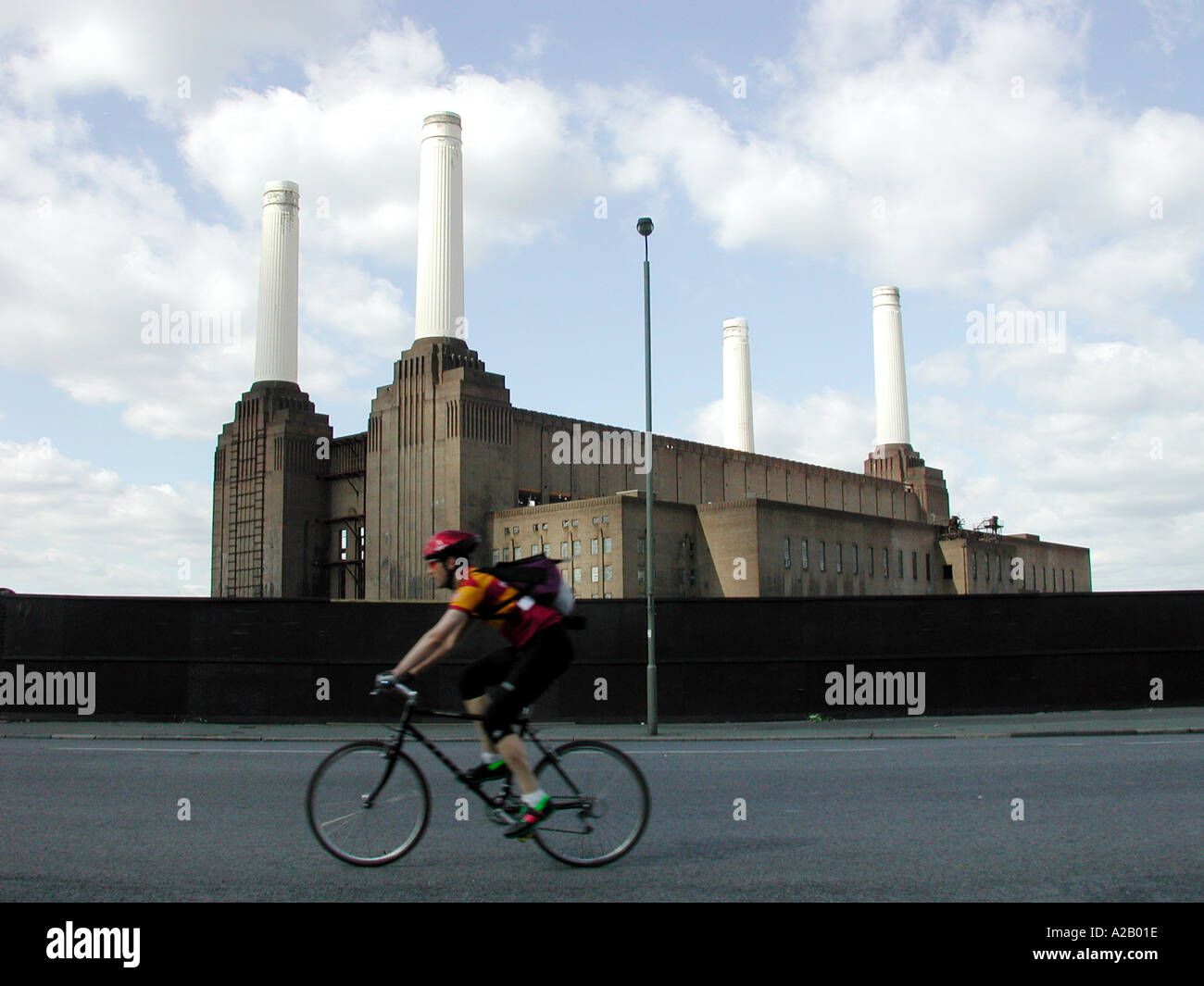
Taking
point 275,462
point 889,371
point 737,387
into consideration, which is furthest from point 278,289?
point 889,371

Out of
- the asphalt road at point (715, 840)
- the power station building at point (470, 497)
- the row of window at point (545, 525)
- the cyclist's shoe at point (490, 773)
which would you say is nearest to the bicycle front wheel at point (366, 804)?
the asphalt road at point (715, 840)

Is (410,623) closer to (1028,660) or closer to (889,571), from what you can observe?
(1028,660)

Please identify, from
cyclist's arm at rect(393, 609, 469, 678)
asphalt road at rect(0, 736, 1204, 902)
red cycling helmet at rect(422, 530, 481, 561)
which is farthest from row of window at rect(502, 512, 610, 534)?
cyclist's arm at rect(393, 609, 469, 678)

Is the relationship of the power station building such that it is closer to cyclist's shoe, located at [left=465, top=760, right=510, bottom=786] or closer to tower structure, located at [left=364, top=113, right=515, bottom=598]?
tower structure, located at [left=364, top=113, right=515, bottom=598]

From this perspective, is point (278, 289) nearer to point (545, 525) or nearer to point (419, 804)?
point (545, 525)

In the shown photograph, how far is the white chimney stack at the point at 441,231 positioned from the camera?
3497 inches

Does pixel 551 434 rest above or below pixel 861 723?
above

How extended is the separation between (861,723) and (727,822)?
47.2ft

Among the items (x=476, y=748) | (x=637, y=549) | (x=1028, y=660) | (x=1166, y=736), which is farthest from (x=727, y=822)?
(x=637, y=549)

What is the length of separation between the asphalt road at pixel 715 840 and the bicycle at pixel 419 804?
0.50 ft

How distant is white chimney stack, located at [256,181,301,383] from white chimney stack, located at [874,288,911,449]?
64173 mm

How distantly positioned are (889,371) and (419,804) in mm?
128370

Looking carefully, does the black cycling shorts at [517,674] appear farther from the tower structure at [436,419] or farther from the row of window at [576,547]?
the tower structure at [436,419]
